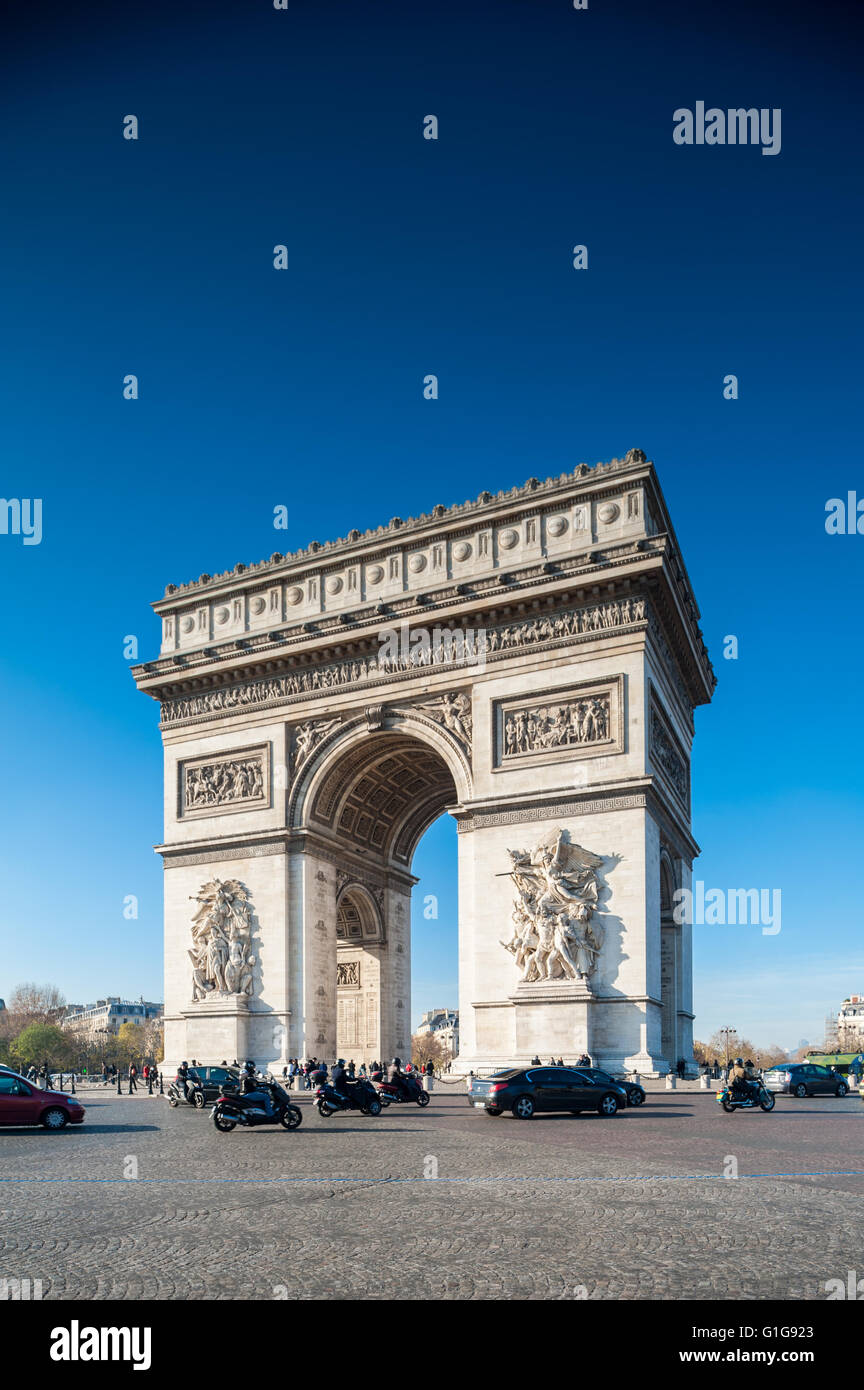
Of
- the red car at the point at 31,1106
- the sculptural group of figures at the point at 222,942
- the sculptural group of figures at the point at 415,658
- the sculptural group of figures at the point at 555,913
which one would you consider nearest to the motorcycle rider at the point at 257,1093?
the red car at the point at 31,1106

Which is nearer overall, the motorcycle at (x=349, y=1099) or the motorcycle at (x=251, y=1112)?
the motorcycle at (x=251, y=1112)

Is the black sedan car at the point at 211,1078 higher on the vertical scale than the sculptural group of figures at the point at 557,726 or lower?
lower

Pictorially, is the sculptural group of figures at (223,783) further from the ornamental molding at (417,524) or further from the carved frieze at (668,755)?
the carved frieze at (668,755)

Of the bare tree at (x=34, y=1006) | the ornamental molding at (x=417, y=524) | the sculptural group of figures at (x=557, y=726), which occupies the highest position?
the ornamental molding at (x=417, y=524)

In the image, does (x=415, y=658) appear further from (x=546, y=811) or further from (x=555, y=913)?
(x=555, y=913)

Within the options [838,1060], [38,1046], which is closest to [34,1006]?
[38,1046]

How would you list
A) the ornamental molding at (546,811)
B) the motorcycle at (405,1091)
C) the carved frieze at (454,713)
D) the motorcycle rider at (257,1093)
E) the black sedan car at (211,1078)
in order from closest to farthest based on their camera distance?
the motorcycle rider at (257,1093) → the motorcycle at (405,1091) → the black sedan car at (211,1078) → the ornamental molding at (546,811) → the carved frieze at (454,713)
